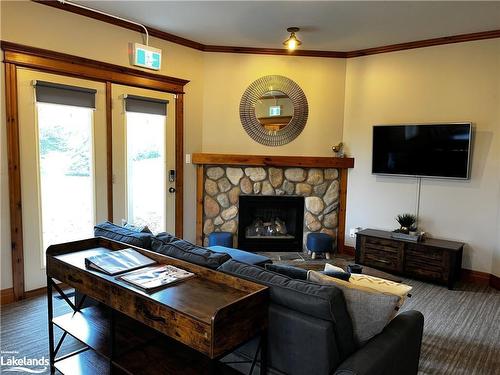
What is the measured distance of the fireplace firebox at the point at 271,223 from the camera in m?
5.10

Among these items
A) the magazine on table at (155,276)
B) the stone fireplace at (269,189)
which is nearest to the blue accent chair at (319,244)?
the stone fireplace at (269,189)

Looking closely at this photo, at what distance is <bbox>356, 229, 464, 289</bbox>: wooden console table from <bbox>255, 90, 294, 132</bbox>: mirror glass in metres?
1.83

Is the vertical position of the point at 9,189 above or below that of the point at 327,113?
below

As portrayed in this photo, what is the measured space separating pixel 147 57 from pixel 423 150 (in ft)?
11.2

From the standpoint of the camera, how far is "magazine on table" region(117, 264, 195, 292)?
1.76m

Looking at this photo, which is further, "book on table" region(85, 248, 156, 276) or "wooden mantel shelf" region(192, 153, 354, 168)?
"wooden mantel shelf" region(192, 153, 354, 168)

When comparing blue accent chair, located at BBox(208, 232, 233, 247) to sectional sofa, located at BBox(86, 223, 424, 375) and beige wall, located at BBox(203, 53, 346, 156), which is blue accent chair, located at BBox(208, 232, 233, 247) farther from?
sectional sofa, located at BBox(86, 223, 424, 375)

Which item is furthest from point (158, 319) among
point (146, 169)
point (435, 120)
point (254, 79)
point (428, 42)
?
point (428, 42)

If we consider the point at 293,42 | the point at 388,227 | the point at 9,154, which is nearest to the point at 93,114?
the point at 9,154

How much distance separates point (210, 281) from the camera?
1.88 m

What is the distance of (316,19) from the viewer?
3.81m

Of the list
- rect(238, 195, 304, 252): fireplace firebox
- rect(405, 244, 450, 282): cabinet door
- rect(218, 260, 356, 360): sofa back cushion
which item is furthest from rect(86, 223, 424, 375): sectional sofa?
rect(238, 195, 304, 252): fireplace firebox

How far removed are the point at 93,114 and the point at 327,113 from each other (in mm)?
3033

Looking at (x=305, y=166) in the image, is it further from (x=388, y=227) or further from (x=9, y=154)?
(x=9, y=154)
